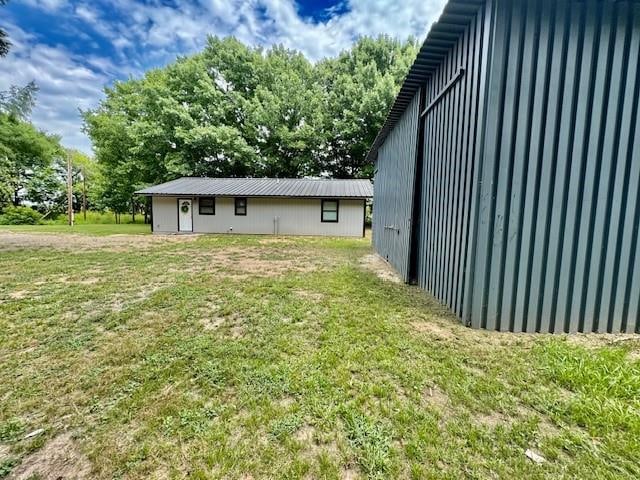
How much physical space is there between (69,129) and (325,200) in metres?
28.5

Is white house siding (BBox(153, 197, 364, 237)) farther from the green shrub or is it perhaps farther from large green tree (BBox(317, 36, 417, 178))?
the green shrub

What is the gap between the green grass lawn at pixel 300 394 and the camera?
157 cm

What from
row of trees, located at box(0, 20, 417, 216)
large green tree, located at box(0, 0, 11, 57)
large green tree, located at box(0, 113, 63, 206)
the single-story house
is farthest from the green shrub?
large green tree, located at box(0, 0, 11, 57)

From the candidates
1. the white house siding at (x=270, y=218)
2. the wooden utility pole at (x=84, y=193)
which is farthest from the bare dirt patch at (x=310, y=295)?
the wooden utility pole at (x=84, y=193)

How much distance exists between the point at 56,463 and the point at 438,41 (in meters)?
5.41

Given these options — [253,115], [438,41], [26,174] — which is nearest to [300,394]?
[438,41]

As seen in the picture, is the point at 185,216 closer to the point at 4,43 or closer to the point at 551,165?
the point at 4,43

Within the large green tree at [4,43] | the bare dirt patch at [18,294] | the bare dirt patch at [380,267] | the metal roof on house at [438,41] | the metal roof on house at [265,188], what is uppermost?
the large green tree at [4,43]

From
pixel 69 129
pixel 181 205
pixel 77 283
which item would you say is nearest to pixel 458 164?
pixel 77 283

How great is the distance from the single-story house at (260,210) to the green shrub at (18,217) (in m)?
14.1

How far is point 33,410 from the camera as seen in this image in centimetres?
199

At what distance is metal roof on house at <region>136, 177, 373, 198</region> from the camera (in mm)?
14445

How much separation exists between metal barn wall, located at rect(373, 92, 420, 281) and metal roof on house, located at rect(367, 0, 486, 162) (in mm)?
263

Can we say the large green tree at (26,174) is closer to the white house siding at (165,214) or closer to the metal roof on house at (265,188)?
the white house siding at (165,214)
